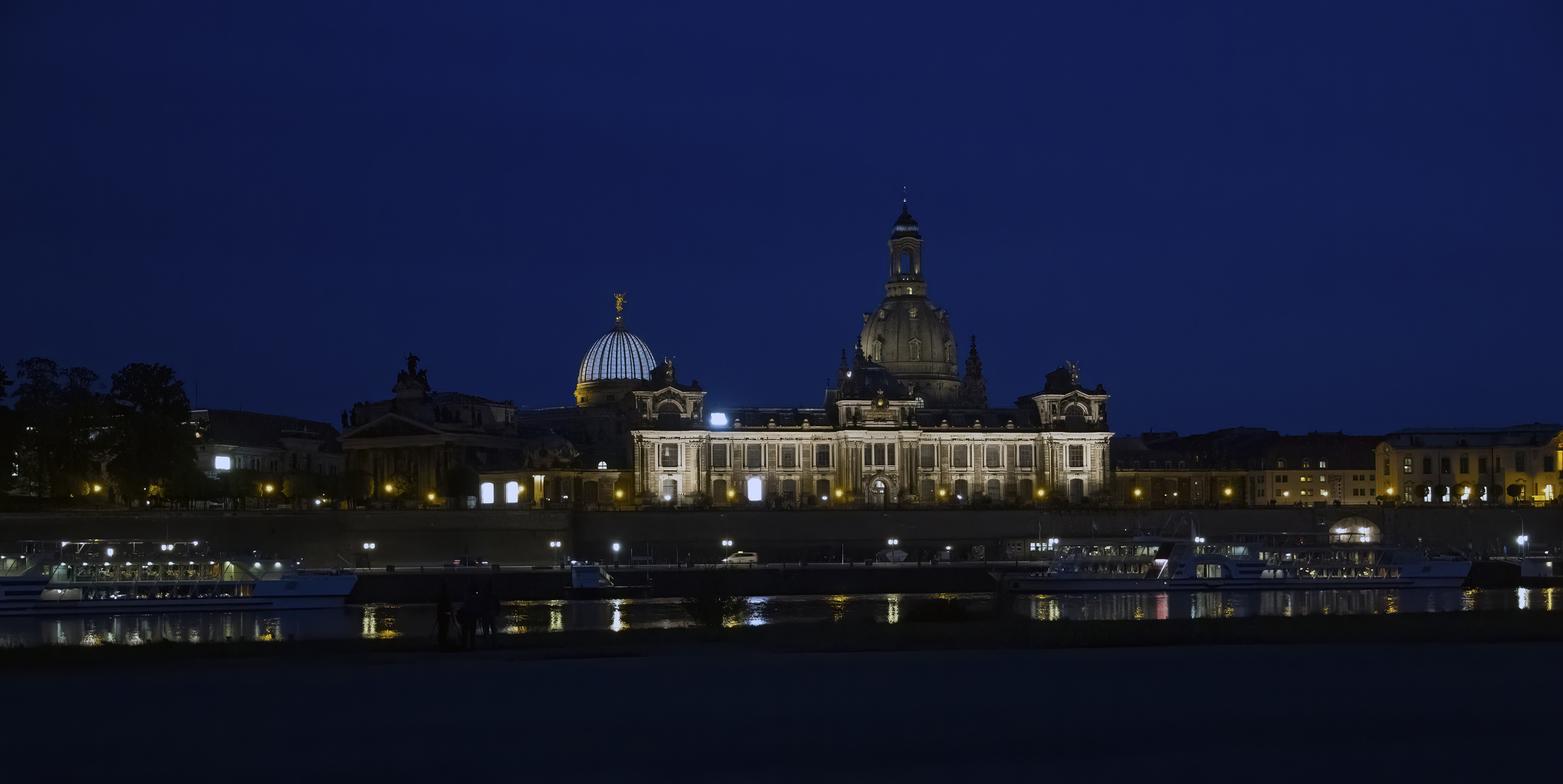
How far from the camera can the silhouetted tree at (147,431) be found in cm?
8669

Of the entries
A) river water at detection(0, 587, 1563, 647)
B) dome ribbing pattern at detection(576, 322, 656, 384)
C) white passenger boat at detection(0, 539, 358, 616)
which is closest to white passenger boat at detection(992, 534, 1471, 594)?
river water at detection(0, 587, 1563, 647)

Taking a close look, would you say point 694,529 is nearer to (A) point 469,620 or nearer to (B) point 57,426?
(B) point 57,426

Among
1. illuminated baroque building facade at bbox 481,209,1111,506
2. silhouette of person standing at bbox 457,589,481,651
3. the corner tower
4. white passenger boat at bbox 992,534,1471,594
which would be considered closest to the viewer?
silhouette of person standing at bbox 457,589,481,651

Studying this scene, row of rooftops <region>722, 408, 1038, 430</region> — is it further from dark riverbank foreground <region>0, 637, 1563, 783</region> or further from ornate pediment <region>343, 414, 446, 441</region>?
dark riverbank foreground <region>0, 637, 1563, 783</region>

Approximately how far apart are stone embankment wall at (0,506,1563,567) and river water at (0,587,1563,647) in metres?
23.8

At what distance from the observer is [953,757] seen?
1850cm

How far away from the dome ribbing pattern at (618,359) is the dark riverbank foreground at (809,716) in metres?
114

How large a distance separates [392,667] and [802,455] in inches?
3540

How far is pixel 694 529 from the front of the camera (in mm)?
98000

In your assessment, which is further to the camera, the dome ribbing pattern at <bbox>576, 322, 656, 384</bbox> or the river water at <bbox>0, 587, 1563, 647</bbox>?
the dome ribbing pattern at <bbox>576, 322, 656, 384</bbox>

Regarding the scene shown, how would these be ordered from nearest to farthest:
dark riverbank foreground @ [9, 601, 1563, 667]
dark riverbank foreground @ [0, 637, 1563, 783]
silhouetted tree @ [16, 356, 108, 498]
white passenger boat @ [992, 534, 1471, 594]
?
dark riverbank foreground @ [0, 637, 1563, 783]
dark riverbank foreground @ [9, 601, 1563, 667]
white passenger boat @ [992, 534, 1471, 594]
silhouetted tree @ [16, 356, 108, 498]

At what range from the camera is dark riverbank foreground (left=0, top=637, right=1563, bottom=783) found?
18.0 metres

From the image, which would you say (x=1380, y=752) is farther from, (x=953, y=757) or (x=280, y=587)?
(x=280, y=587)

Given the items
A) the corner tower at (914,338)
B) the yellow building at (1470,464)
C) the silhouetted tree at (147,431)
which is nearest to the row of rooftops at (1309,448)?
the yellow building at (1470,464)
